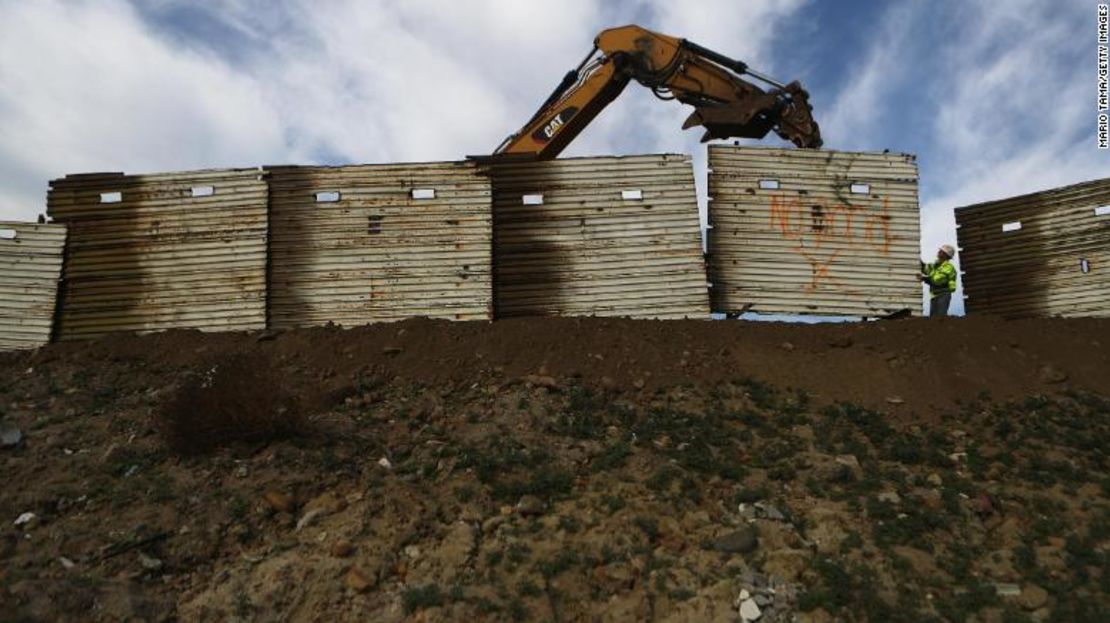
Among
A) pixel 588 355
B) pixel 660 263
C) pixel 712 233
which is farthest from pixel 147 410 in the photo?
pixel 712 233

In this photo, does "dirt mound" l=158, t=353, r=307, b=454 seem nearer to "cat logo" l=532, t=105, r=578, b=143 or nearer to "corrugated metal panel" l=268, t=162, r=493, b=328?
"corrugated metal panel" l=268, t=162, r=493, b=328

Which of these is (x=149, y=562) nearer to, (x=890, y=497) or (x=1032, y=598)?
(x=890, y=497)

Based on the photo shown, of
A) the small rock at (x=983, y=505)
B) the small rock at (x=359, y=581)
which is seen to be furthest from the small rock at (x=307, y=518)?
the small rock at (x=983, y=505)

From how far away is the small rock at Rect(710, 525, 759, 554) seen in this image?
7.05 meters

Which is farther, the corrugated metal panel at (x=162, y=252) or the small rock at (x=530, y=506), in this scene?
the corrugated metal panel at (x=162, y=252)

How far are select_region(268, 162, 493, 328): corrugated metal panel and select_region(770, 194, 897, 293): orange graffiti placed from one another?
5.19 metres

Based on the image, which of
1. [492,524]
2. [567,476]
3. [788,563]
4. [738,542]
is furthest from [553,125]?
[788,563]

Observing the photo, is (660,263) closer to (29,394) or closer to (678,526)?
(678,526)

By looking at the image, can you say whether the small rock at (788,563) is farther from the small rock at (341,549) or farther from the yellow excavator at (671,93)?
the yellow excavator at (671,93)

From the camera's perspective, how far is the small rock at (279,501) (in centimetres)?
740

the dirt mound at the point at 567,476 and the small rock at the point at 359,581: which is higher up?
the dirt mound at the point at 567,476

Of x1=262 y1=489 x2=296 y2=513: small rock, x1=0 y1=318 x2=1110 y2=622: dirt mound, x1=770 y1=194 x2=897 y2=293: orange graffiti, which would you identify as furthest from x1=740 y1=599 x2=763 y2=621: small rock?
x1=770 y1=194 x2=897 y2=293: orange graffiti

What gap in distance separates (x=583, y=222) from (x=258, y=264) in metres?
5.42

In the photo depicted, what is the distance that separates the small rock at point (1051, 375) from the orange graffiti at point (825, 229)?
10.4 ft
